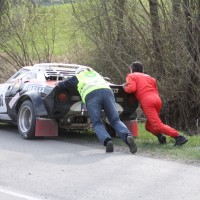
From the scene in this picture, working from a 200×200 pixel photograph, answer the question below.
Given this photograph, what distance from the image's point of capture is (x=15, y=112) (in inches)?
478

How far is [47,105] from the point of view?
11.2 metres

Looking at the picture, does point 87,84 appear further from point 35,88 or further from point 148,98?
point 35,88

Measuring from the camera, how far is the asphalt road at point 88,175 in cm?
732

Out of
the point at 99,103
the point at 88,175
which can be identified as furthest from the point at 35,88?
the point at 88,175

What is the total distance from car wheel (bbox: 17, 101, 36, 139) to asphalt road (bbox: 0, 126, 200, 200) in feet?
2.68

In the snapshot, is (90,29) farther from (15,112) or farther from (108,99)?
(108,99)

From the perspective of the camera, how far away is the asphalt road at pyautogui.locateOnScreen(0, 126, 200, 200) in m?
7.32

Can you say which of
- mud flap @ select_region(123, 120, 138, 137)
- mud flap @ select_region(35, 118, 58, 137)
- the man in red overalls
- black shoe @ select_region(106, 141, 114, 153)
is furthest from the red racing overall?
mud flap @ select_region(35, 118, 58, 137)

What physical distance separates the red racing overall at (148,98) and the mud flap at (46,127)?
5.48ft

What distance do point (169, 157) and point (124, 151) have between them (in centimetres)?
96

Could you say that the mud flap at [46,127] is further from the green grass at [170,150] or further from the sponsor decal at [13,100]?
the green grass at [170,150]

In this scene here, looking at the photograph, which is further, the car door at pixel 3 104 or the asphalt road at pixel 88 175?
the car door at pixel 3 104

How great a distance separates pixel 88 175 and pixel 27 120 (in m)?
3.82

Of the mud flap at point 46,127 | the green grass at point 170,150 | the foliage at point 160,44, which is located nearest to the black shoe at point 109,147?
the green grass at point 170,150
